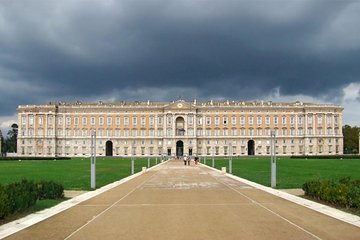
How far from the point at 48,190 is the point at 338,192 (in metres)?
10.1

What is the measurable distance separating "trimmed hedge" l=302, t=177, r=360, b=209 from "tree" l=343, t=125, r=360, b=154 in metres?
128

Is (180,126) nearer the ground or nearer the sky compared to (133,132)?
nearer the sky

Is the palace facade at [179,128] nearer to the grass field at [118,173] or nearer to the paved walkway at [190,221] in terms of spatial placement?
the grass field at [118,173]

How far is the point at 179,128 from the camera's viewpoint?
5108 inches

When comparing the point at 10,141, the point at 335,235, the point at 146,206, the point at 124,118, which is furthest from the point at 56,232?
the point at 10,141

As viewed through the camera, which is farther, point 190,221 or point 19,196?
point 19,196

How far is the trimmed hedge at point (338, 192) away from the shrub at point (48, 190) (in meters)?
9.61

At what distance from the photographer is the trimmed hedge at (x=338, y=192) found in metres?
13.9

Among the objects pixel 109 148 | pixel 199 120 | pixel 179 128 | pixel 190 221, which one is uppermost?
pixel 199 120

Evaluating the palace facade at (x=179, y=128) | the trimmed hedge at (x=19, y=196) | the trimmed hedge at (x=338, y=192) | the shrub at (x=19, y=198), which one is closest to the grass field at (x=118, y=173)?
the trimmed hedge at (x=19, y=196)

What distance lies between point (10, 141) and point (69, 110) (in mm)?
48348

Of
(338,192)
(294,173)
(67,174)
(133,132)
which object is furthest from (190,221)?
(133,132)

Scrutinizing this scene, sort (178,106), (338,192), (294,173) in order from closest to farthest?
(338,192)
(294,173)
(178,106)

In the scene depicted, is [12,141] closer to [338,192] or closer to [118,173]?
[118,173]
